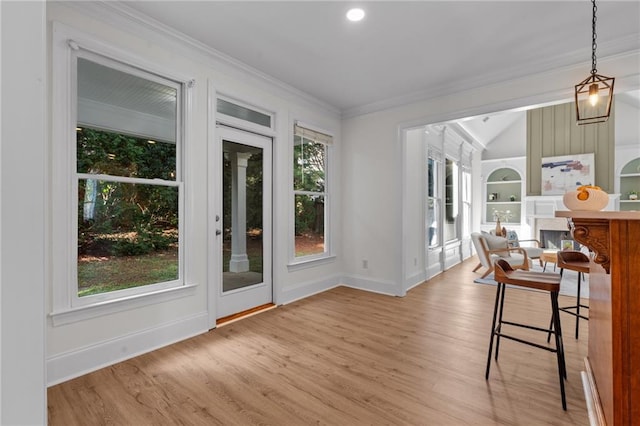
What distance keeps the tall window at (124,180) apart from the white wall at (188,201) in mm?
148

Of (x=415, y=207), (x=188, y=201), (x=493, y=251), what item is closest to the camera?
(x=188, y=201)

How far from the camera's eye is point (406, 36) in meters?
2.63

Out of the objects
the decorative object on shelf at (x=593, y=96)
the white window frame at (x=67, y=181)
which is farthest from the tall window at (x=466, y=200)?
the white window frame at (x=67, y=181)

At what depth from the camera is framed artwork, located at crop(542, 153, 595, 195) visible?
6660 mm

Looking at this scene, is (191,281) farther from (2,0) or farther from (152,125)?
(2,0)

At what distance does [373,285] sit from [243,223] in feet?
6.92

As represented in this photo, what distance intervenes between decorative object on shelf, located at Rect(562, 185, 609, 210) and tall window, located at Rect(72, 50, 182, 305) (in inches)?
115

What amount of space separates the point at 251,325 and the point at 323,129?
2.79 m

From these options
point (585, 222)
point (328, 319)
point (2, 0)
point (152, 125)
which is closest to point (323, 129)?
point (152, 125)

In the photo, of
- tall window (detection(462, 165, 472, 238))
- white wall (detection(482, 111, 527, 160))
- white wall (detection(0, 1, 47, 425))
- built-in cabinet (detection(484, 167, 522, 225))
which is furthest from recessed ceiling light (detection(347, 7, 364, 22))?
built-in cabinet (detection(484, 167, 522, 225))

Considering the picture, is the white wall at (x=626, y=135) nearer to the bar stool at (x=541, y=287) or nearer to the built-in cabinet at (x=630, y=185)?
the built-in cabinet at (x=630, y=185)

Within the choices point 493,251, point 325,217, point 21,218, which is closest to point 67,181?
point 21,218

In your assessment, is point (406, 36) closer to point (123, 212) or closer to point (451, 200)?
point (123, 212)

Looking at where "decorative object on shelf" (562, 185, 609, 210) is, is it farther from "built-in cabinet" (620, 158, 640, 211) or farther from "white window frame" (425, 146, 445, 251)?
"built-in cabinet" (620, 158, 640, 211)
